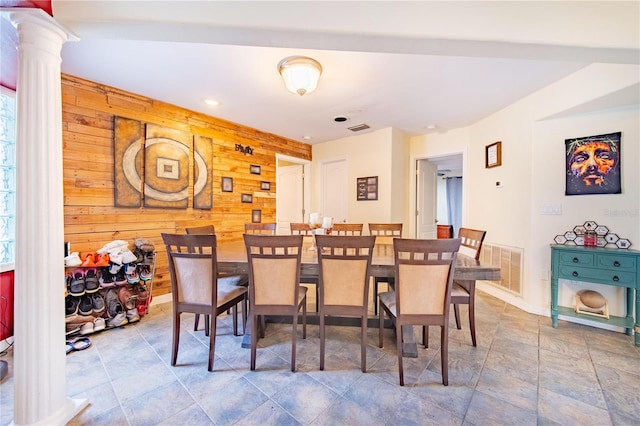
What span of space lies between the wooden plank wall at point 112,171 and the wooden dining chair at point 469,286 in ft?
10.4

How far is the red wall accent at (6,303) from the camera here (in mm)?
2059

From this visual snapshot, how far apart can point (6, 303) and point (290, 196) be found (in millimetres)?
4037

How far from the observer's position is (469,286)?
2.11 meters

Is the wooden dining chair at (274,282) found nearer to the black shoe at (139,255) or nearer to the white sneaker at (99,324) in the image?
the white sneaker at (99,324)

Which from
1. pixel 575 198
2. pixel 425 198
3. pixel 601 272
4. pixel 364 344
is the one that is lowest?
pixel 364 344

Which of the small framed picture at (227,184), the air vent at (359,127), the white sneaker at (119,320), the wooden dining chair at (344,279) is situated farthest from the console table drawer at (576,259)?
the white sneaker at (119,320)

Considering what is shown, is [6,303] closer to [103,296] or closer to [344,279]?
[103,296]

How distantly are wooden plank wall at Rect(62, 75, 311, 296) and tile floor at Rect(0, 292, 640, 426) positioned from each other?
43.7 inches

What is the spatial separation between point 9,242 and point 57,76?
1.84 meters

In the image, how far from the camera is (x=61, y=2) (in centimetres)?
132

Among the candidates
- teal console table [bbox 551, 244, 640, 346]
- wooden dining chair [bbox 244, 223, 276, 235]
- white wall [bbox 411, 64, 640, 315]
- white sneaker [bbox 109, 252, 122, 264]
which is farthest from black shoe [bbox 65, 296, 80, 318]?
white wall [bbox 411, 64, 640, 315]

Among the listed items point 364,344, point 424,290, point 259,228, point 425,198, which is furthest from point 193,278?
point 425,198

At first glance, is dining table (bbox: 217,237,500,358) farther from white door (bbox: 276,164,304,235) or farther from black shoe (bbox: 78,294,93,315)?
white door (bbox: 276,164,304,235)

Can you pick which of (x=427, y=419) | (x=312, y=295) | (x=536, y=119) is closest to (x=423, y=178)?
(x=536, y=119)
